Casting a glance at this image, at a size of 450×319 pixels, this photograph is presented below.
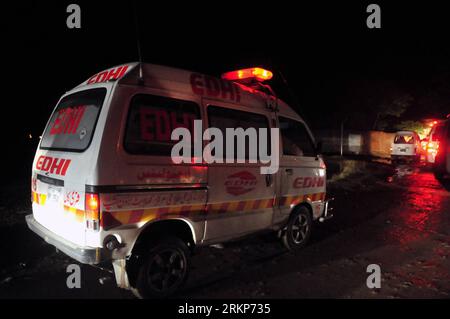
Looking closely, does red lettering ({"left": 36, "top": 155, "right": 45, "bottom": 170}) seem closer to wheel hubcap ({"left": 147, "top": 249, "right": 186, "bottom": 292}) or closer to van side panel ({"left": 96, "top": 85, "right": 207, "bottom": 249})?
van side panel ({"left": 96, "top": 85, "right": 207, "bottom": 249})

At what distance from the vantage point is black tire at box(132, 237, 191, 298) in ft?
11.5

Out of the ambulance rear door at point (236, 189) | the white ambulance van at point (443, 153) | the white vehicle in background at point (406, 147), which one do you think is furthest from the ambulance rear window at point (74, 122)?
the white vehicle in background at point (406, 147)

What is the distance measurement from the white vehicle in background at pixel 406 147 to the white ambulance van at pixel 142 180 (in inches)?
632

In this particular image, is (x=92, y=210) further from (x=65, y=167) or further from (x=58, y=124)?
(x=58, y=124)

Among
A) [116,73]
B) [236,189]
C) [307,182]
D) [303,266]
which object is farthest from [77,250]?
[307,182]

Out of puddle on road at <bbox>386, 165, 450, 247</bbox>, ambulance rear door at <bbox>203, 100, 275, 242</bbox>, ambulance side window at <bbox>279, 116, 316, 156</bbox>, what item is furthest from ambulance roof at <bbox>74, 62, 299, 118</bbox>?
puddle on road at <bbox>386, 165, 450, 247</bbox>

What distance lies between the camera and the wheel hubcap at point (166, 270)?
11.8ft

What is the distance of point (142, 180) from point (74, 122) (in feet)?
3.64

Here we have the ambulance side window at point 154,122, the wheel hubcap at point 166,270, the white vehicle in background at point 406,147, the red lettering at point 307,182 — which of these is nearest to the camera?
the ambulance side window at point 154,122

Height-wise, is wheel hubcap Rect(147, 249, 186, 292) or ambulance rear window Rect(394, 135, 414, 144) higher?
ambulance rear window Rect(394, 135, 414, 144)

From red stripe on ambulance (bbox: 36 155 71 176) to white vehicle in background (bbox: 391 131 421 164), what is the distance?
1836 cm

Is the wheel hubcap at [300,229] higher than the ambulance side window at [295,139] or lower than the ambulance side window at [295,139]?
lower

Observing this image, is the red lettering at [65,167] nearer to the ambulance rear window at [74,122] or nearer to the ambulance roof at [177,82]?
the ambulance rear window at [74,122]
